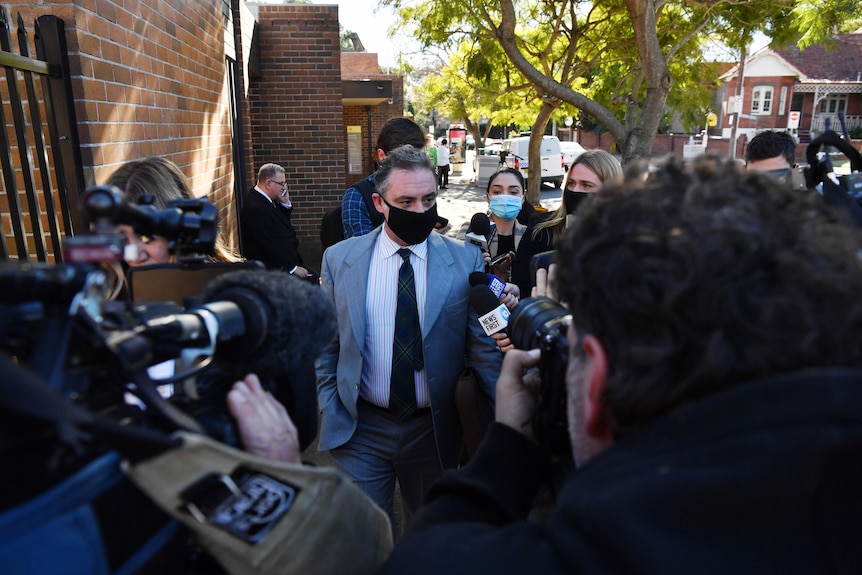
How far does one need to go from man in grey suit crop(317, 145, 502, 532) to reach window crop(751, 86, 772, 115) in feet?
148

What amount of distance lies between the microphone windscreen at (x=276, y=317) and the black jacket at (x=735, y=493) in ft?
1.71

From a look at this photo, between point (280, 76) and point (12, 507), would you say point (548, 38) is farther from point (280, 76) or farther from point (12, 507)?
point (12, 507)

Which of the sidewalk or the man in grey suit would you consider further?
the sidewalk

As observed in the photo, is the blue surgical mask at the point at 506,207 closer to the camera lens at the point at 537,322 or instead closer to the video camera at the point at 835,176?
the video camera at the point at 835,176

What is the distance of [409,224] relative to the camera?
2506 mm

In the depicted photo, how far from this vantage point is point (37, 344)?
2.39 feet

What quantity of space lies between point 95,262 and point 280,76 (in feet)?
26.1

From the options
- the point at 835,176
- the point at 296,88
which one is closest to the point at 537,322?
the point at 835,176

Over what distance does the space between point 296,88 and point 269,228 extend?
370 centimetres

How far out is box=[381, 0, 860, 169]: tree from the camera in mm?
7363

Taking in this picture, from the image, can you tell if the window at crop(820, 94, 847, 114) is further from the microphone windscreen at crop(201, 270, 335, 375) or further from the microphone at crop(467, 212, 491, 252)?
the microphone windscreen at crop(201, 270, 335, 375)

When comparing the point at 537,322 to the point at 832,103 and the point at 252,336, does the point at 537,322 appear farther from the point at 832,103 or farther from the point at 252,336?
the point at 832,103

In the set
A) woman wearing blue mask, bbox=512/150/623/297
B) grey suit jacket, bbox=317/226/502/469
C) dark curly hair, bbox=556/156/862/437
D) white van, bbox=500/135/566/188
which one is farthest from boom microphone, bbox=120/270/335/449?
white van, bbox=500/135/566/188

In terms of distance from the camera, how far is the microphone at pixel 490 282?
7.79 feet
